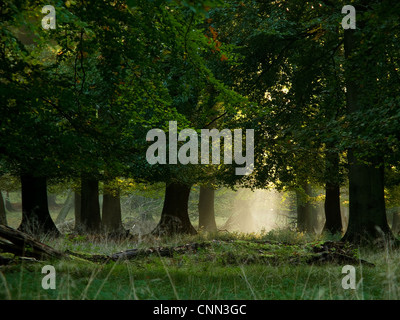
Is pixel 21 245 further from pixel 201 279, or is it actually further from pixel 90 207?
pixel 90 207

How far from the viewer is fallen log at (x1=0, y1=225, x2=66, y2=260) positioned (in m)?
5.87

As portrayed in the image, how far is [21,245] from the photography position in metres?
6.04

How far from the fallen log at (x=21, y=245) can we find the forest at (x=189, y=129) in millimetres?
22

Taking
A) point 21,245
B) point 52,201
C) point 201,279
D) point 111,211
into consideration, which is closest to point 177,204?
point 111,211

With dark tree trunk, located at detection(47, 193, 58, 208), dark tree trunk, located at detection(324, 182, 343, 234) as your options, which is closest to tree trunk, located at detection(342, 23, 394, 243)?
dark tree trunk, located at detection(324, 182, 343, 234)

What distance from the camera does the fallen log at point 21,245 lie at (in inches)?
231

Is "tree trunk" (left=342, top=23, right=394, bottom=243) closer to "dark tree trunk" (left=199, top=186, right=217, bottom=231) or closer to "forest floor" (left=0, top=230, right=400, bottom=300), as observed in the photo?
"forest floor" (left=0, top=230, right=400, bottom=300)

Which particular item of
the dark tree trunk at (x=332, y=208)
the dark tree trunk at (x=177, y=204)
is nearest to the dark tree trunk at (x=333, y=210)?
the dark tree trunk at (x=332, y=208)

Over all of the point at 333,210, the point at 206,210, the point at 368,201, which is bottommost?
the point at 206,210

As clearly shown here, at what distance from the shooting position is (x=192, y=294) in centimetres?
Answer: 449

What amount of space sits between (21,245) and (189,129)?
5.04 metres

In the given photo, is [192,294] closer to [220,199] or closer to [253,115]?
[253,115]

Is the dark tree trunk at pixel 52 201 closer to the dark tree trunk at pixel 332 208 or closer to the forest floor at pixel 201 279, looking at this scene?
the dark tree trunk at pixel 332 208

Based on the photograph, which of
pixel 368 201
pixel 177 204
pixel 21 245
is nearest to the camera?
pixel 21 245
